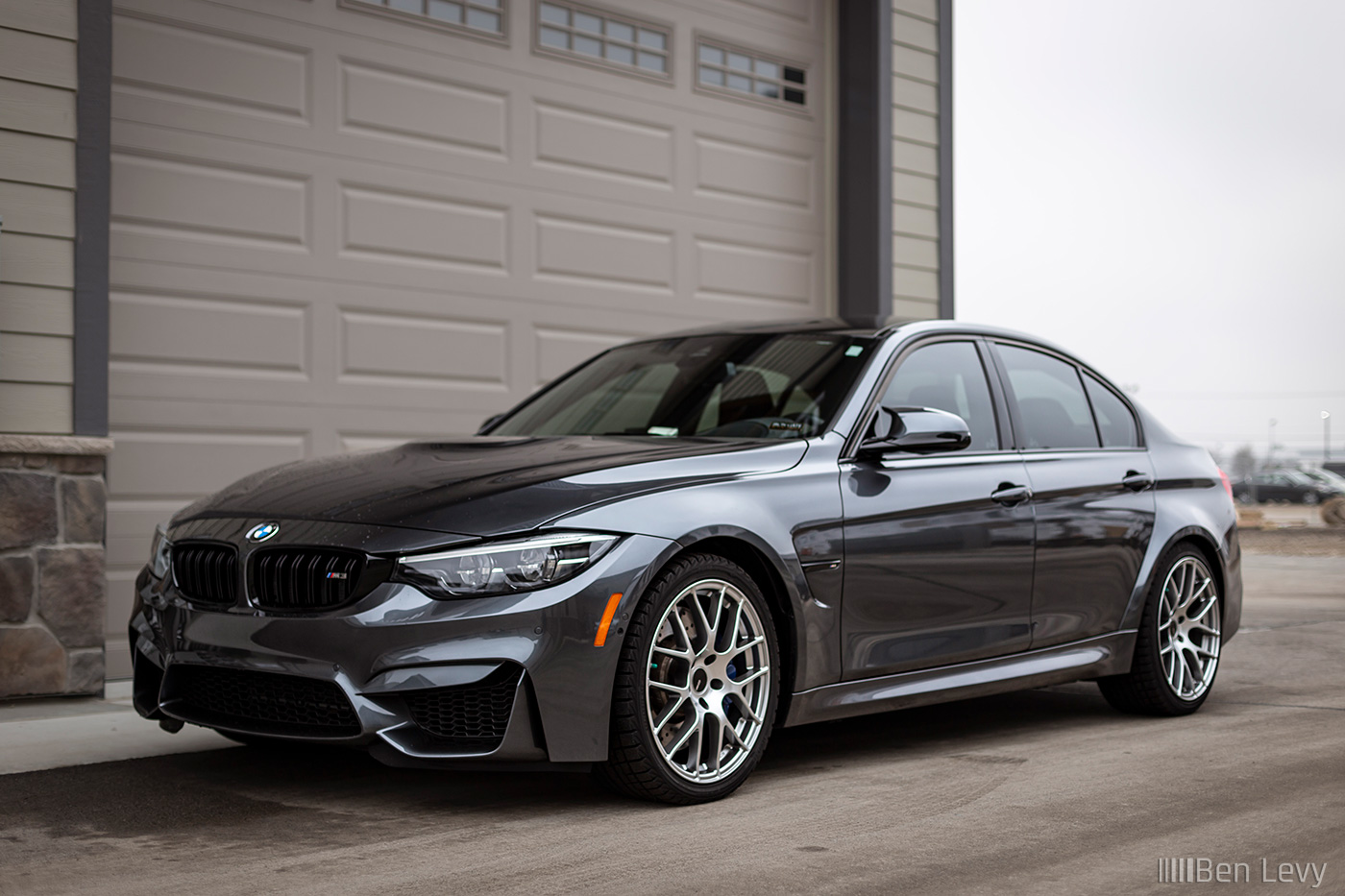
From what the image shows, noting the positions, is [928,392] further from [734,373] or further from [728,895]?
[728,895]

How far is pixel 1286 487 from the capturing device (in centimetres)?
4969

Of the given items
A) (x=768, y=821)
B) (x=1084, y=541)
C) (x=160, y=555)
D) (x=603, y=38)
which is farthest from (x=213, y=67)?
(x=768, y=821)

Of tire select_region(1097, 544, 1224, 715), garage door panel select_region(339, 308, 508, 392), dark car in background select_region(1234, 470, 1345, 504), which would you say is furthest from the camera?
dark car in background select_region(1234, 470, 1345, 504)

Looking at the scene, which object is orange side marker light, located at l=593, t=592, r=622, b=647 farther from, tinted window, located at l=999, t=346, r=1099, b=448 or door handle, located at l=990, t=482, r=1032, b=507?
tinted window, located at l=999, t=346, r=1099, b=448

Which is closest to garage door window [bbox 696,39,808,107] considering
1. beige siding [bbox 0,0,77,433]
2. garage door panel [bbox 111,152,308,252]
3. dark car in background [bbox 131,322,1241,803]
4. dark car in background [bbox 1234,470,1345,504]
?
garage door panel [bbox 111,152,308,252]

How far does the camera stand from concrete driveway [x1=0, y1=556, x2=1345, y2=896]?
3.28 metres

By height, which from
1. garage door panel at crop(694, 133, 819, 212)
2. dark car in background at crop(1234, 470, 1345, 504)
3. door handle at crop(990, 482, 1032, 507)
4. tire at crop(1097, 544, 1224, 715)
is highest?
garage door panel at crop(694, 133, 819, 212)

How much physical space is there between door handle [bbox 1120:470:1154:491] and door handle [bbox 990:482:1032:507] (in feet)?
2.32

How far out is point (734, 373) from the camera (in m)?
5.21

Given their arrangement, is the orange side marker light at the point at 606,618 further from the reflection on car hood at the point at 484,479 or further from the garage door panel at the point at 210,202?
the garage door panel at the point at 210,202

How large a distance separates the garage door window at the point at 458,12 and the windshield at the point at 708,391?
3010 mm

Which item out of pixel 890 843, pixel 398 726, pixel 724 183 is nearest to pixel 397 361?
pixel 724 183

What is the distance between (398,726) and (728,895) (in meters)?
1.04

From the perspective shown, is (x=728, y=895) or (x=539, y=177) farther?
(x=539, y=177)
